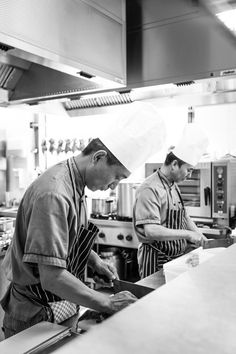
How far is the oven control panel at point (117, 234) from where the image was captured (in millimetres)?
3848

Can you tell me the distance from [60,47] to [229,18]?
1.19 meters

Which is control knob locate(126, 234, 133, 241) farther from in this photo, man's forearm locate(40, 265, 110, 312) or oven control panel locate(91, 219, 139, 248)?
man's forearm locate(40, 265, 110, 312)

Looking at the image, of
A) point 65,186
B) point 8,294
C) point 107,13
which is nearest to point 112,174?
point 65,186

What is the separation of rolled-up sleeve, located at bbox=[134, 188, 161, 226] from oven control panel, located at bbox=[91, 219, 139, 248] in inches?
52.7

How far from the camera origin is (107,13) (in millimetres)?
2479

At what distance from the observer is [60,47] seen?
2.12 m

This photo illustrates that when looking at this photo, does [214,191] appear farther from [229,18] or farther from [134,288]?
[134,288]

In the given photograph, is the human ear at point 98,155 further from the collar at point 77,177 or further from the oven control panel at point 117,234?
the oven control panel at point 117,234

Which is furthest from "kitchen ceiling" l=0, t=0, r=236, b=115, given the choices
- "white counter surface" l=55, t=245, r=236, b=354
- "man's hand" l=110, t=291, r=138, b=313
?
"white counter surface" l=55, t=245, r=236, b=354

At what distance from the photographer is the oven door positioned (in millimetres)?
3602

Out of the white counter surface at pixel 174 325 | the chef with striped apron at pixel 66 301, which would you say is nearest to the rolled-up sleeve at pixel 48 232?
the chef with striped apron at pixel 66 301

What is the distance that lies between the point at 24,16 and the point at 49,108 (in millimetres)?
2386

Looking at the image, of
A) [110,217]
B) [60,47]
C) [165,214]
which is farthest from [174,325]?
[110,217]

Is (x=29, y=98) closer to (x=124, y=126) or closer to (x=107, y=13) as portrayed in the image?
(x=107, y=13)
